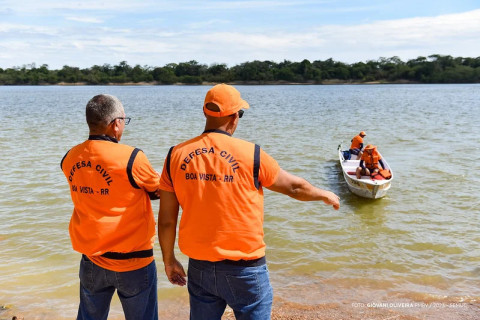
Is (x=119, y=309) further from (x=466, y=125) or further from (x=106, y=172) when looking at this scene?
(x=466, y=125)

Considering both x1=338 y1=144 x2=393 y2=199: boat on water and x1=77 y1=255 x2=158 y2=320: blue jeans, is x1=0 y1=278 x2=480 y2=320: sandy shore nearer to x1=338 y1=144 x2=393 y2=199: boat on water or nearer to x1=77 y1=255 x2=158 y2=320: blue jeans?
x1=77 y1=255 x2=158 y2=320: blue jeans

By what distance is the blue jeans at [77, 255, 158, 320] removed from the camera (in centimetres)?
333

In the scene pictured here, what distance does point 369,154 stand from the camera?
42.4 feet

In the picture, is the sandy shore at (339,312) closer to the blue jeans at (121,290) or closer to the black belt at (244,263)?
the blue jeans at (121,290)

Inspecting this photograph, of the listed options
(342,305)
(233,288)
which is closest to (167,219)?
(233,288)

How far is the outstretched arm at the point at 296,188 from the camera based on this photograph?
2953 millimetres

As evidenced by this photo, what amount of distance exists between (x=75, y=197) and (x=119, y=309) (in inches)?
Answer: 128

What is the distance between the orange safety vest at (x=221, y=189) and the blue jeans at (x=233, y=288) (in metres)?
0.09

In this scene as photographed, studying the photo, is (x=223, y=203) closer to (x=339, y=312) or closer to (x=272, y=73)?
(x=339, y=312)

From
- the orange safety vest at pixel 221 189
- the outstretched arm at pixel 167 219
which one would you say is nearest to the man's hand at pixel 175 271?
the outstretched arm at pixel 167 219

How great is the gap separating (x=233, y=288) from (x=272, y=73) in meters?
153

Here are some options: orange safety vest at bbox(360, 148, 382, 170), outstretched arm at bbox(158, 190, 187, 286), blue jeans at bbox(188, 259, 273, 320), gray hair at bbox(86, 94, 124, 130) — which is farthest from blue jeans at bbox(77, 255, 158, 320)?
orange safety vest at bbox(360, 148, 382, 170)

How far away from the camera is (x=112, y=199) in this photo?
10.6ft

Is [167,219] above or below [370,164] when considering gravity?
above
